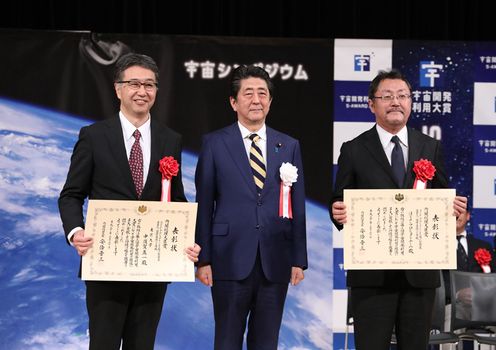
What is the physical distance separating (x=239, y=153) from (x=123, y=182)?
0.68 meters

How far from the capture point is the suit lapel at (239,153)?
361cm

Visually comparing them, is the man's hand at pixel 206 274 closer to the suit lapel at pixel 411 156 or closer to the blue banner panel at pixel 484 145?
the suit lapel at pixel 411 156

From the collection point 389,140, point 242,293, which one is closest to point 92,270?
point 242,293

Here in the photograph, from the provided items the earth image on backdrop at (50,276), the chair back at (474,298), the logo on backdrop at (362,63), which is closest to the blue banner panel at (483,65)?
the logo on backdrop at (362,63)

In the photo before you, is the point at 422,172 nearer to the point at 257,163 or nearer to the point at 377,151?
the point at 377,151

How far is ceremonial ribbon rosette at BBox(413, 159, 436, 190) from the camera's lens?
335cm

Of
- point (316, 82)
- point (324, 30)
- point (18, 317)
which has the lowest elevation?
point (18, 317)

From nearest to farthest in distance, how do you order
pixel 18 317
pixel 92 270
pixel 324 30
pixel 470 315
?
1. pixel 92 270
2. pixel 470 315
3. pixel 18 317
4. pixel 324 30

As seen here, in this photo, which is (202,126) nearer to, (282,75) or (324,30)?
(282,75)

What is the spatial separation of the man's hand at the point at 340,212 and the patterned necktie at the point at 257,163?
0.40 meters

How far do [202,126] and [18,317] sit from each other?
6.51ft

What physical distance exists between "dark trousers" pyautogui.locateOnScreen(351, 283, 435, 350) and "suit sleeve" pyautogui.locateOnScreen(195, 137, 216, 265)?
77 cm

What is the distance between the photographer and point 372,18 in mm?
6176

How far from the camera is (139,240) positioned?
3.21 meters
